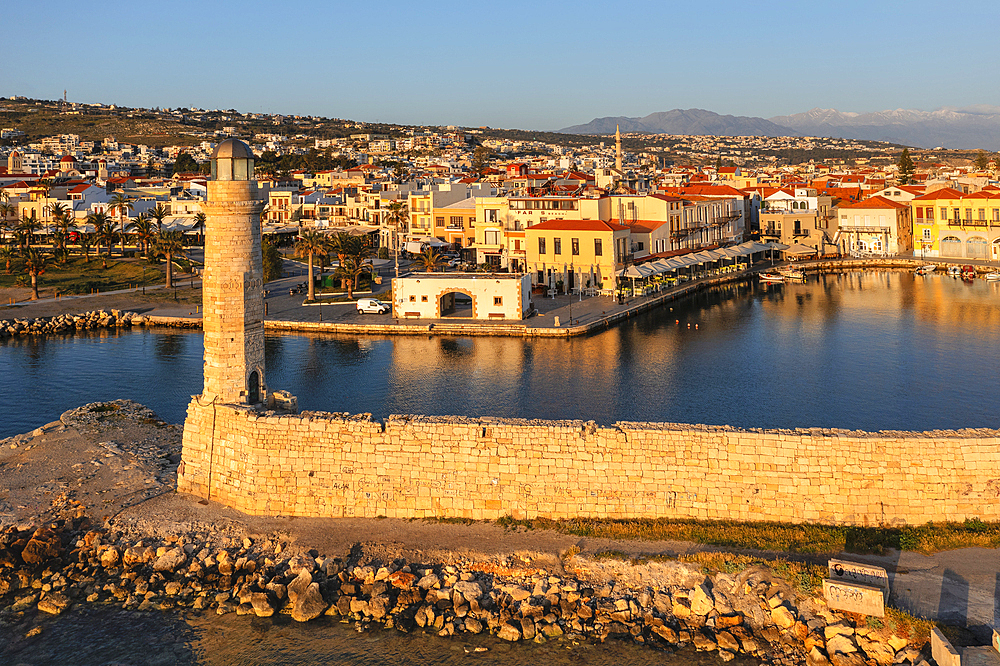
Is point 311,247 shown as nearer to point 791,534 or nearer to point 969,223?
point 791,534

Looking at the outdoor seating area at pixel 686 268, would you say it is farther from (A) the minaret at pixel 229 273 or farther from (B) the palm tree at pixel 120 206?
(B) the palm tree at pixel 120 206

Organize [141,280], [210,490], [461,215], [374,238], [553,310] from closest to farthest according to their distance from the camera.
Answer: [210,490], [553,310], [141,280], [461,215], [374,238]

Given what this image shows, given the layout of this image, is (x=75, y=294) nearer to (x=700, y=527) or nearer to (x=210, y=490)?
(x=210, y=490)

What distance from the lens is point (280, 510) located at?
15.8 m

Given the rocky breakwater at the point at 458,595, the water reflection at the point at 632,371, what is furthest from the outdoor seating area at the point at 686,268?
the rocky breakwater at the point at 458,595

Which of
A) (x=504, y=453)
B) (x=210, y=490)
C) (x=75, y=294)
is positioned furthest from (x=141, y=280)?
(x=504, y=453)

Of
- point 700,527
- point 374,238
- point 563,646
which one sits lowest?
point 563,646

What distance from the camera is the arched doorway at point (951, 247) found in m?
62.8

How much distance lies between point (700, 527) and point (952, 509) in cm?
407

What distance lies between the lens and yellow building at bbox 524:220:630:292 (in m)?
49.1

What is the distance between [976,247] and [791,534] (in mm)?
57101

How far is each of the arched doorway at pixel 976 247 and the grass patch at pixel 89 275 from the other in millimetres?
55506

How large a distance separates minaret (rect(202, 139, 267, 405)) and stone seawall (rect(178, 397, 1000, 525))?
0.62 meters

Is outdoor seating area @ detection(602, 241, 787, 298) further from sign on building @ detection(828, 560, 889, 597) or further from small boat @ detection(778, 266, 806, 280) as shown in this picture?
sign on building @ detection(828, 560, 889, 597)
